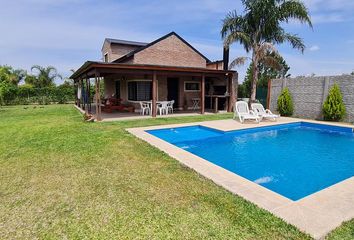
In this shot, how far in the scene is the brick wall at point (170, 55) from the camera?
661 inches

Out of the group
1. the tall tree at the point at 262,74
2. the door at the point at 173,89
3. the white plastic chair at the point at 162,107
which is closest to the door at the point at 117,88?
the door at the point at 173,89

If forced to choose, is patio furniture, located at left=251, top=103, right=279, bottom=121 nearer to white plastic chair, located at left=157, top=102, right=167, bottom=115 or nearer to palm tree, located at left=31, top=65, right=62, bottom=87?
white plastic chair, located at left=157, top=102, right=167, bottom=115

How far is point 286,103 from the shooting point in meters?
14.1

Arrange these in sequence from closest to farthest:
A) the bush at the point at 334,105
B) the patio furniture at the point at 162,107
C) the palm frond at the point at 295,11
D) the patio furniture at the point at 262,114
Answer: the bush at the point at 334,105, the patio furniture at the point at 262,114, the patio furniture at the point at 162,107, the palm frond at the point at 295,11

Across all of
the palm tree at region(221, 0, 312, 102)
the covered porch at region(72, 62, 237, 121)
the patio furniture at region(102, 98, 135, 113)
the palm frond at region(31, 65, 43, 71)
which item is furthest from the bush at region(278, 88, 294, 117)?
the palm frond at region(31, 65, 43, 71)

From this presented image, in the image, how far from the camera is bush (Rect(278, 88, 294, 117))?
14.1 m

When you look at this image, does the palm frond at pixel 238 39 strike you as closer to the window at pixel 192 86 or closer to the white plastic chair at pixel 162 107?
the window at pixel 192 86

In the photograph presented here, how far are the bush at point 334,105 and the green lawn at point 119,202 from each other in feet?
34.8

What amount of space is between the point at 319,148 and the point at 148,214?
724 centimetres

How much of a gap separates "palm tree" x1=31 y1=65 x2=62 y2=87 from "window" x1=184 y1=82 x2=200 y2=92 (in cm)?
2183

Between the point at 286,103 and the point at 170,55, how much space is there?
29.8 ft

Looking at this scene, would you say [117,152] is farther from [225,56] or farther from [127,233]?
[225,56]

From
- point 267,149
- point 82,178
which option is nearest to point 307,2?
point 267,149

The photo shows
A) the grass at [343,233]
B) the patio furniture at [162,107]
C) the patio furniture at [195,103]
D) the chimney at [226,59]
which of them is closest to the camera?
the grass at [343,233]
